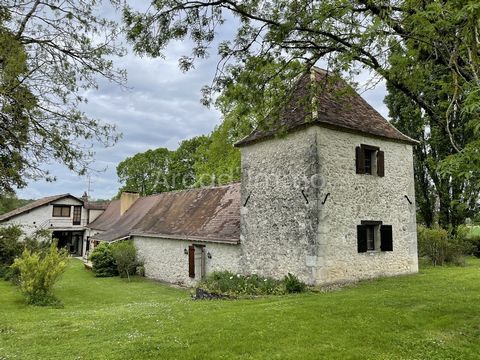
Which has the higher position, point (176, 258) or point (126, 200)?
point (126, 200)

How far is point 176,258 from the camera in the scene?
724 inches

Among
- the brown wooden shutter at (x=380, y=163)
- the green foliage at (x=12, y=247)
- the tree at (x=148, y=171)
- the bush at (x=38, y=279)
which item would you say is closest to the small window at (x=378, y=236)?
the brown wooden shutter at (x=380, y=163)

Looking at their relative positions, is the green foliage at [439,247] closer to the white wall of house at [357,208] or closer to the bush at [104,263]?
the white wall of house at [357,208]

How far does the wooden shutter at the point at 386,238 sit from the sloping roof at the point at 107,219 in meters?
21.5

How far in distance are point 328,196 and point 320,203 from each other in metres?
0.46

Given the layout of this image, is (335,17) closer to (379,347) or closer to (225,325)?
(379,347)

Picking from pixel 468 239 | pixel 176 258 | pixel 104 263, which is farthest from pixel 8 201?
pixel 468 239

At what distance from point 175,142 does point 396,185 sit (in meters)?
32.2

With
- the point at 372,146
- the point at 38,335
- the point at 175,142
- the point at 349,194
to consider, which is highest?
the point at 175,142

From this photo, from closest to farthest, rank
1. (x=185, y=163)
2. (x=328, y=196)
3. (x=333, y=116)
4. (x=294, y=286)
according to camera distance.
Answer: (x=294, y=286) < (x=328, y=196) < (x=333, y=116) < (x=185, y=163)

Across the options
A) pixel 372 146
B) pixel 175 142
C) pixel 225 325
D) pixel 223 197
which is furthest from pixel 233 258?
pixel 175 142

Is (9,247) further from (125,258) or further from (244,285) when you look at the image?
(244,285)

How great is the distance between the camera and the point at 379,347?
19.4 feet

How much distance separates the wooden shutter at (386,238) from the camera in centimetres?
1396
